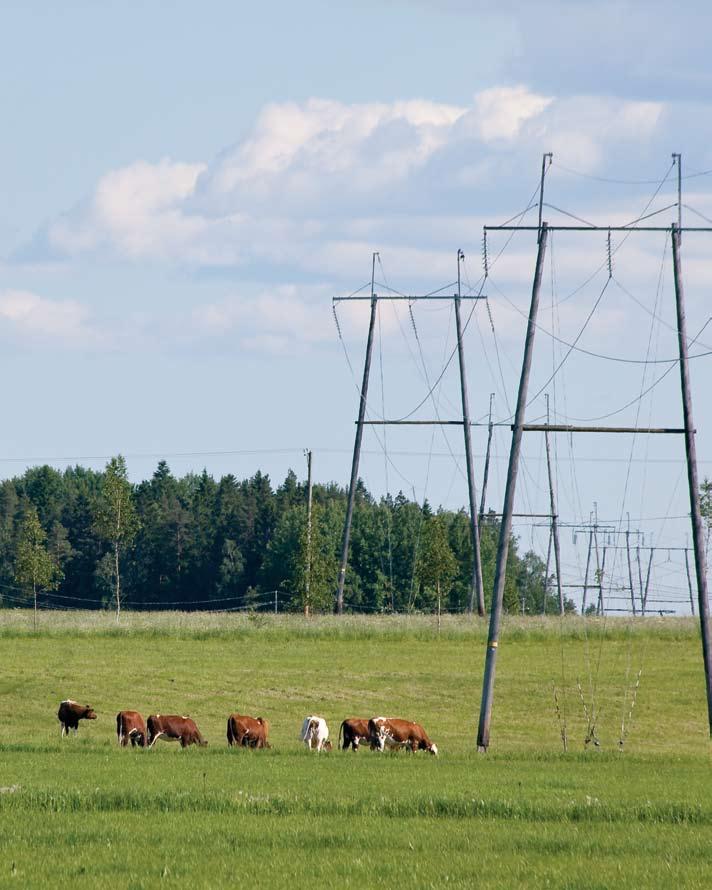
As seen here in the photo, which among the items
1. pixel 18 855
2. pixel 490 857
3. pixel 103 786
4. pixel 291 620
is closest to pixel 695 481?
pixel 103 786

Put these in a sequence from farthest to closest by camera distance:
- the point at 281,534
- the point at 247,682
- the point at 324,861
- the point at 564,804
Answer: the point at 281,534, the point at 247,682, the point at 564,804, the point at 324,861

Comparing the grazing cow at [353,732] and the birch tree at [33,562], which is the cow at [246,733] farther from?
the birch tree at [33,562]

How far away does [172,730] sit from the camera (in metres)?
36.6

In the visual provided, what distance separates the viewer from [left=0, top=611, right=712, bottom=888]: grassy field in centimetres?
1617

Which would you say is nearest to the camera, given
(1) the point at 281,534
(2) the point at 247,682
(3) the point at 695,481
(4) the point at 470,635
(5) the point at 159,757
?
(5) the point at 159,757

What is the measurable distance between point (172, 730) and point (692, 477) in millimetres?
14402

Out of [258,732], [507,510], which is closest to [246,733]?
[258,732]

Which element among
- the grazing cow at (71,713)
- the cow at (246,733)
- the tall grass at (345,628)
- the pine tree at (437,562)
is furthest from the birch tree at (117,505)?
the cow at (246,733)

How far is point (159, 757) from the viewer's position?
Result: 31.1 metres

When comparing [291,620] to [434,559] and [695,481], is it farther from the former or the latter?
[695,481]

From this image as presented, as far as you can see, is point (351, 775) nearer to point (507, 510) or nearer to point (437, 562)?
point (507, 510)

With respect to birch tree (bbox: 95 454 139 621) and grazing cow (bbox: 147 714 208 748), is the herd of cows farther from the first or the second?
birch tree (bbox: 95 454 139 621)

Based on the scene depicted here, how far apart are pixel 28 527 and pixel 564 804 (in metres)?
74.8

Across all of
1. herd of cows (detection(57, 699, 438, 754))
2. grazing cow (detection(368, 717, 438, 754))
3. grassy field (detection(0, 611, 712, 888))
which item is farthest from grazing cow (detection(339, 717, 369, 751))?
grassy field (detection(0, 611, 712, 888))
